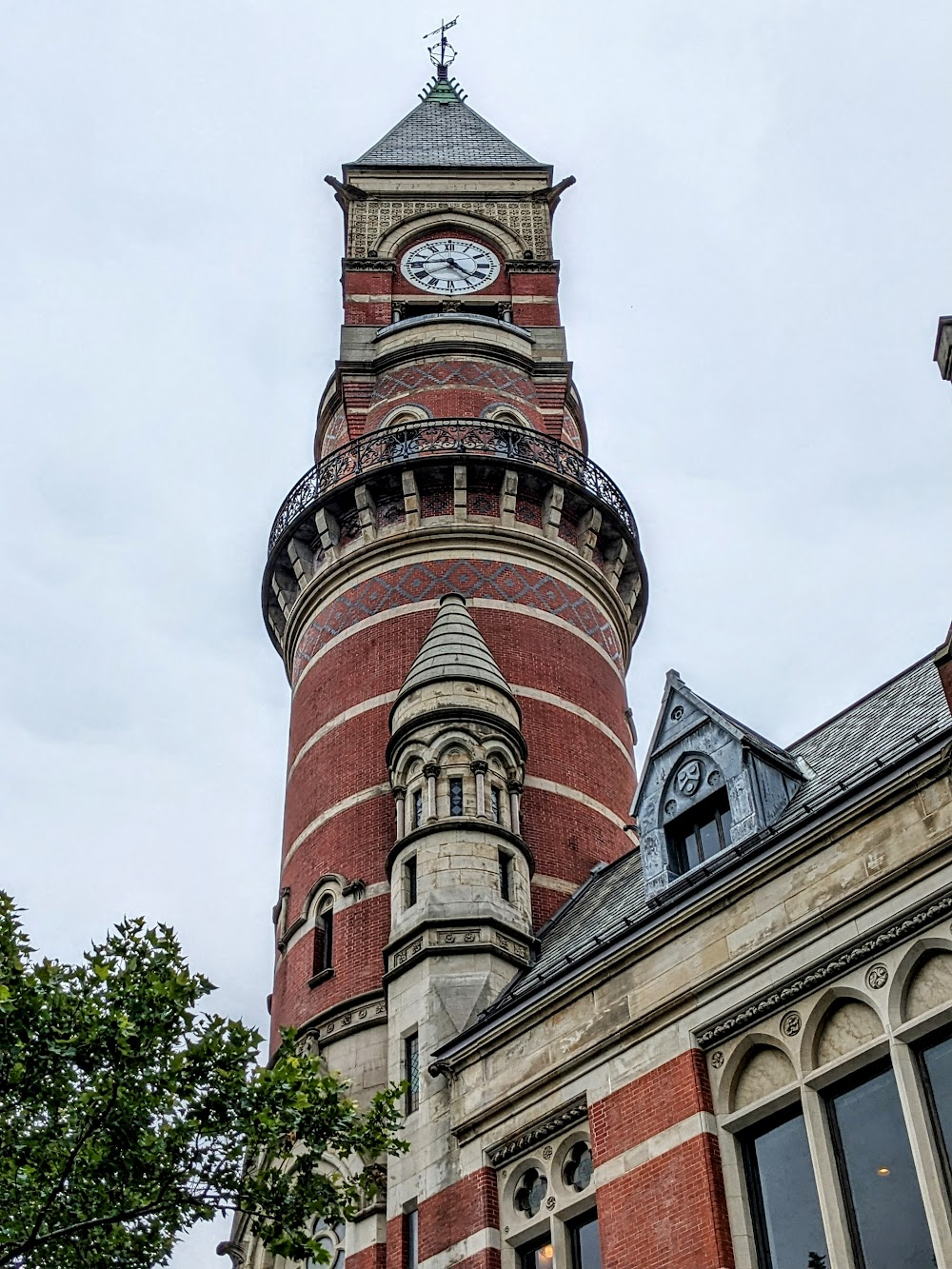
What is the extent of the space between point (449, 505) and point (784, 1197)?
17692 mm

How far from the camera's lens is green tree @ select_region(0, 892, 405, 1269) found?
15688 millimetres

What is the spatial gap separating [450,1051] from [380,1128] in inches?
87.0

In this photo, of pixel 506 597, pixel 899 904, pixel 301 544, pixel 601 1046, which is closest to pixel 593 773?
pixel 506 597

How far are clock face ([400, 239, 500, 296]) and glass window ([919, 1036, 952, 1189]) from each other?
2670 centimetres

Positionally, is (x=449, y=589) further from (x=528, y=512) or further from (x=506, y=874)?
(x=506, y=874)

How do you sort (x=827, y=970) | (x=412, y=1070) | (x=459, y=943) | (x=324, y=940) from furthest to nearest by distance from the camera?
(x=324, y=940) → (x=459, y=943) → (x=412, y=1070) → (x=827, y=970)

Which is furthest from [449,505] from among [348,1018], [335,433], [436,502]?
[348,1018]

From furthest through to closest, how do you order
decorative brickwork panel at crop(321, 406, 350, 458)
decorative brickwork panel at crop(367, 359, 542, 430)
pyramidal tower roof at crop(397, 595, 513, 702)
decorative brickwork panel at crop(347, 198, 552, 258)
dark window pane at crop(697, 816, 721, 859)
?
decorative brickwork panel at crop(347, 198, 552, 258), decorative brickwork panel at crop(321, 406, 350, 458), decorative brickwork panel at crop(367, 359, 542, 430), pyramidal tower roof at crop(397, 595, 513, 702), dark window pane at crop(697, 816, 721, 859)

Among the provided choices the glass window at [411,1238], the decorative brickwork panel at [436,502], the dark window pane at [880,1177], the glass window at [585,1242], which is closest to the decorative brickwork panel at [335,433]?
the decorative brickwork panel at [436,502]

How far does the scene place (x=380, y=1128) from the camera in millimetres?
17438

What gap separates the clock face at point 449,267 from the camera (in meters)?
38.0

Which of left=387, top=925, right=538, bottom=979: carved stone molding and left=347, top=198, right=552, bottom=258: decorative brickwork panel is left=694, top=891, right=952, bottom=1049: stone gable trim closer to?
left=387, top=925, right=538, bottom=979: carved stone molding

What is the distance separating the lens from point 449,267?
3862 centimetres

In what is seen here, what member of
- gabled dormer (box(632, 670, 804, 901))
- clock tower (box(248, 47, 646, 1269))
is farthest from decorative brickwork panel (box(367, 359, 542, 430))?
gabled dormer (box(632, 670, 804, 901))
